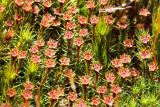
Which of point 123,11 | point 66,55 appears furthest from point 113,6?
point 66,55

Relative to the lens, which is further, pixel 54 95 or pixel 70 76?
pixel 70 76

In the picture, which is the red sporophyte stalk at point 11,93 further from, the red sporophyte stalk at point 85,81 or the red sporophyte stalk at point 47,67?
the red sporophyte stalk at point 85,81

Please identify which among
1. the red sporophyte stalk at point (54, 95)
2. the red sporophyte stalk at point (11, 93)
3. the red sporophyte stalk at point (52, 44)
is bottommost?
the red sporophyte stalk at point (54, 95)

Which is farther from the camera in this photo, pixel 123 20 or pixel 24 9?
pixel 123 20

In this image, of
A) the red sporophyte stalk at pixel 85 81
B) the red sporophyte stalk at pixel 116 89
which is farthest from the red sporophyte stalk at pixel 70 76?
the red sporophyte stalk at pixel 116 89

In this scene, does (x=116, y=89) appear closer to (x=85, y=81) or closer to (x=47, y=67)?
(x=85, y=81)

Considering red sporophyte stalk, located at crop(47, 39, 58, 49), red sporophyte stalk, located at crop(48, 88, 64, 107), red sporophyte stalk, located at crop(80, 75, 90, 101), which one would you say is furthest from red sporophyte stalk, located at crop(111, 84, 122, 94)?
red sporophyte stalk, located at crop(47, 39, 58, 49)

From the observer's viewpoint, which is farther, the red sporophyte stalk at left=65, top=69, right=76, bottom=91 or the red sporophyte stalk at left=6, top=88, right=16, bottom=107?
the red sporophyte stalk at left=65, top=69, right=76, bottom=91

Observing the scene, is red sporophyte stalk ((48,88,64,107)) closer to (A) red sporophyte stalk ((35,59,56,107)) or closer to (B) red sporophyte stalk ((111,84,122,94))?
(A) red sporophyte stalk ((35,59,56,107))

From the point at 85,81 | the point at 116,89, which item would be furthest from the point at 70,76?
the point at 116,89

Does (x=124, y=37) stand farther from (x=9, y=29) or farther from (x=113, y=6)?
(x=9, y=29)

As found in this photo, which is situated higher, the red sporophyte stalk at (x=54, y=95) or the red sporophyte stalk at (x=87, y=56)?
the red sporophyte stalk at (x=87, y=56)
